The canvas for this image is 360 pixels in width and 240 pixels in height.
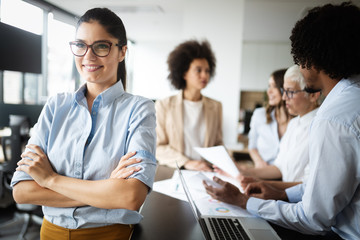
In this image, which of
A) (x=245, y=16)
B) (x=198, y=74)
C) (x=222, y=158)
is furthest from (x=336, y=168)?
(x=245, y=16)

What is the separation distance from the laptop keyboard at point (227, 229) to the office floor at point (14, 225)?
2249 mm

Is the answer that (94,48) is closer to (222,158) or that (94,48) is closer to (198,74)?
(222,158)

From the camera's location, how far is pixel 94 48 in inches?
39.7

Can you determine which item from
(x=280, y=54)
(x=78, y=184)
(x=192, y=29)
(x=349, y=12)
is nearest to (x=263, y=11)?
(x=192, y=29)

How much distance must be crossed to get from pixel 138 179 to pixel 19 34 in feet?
3.66

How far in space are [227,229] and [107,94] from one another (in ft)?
2.49

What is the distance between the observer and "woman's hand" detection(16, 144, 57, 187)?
36.6 inches

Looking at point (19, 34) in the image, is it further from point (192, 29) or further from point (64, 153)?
point (192, 29)

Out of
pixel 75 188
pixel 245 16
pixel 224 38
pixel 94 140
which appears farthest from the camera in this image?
pixel 245 16

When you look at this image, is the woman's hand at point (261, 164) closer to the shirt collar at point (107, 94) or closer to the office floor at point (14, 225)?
the shirt collar at point (107, 94)

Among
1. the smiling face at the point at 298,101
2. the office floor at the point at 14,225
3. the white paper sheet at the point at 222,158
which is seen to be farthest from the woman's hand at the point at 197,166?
the office floor at the point at 14,225

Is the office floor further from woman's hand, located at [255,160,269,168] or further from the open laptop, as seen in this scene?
woman's hand, located at [255,160,269,168]

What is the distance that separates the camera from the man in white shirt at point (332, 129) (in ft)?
2.98

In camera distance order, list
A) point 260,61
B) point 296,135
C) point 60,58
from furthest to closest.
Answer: point 260,61
point 60,58
point 296,135
